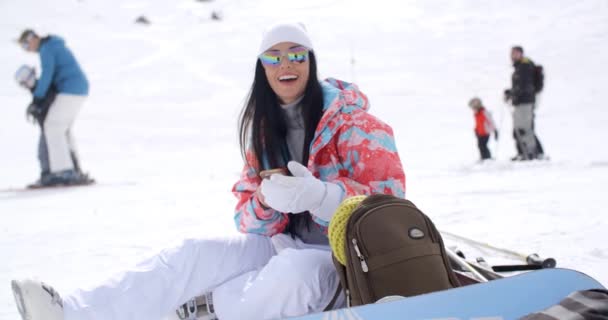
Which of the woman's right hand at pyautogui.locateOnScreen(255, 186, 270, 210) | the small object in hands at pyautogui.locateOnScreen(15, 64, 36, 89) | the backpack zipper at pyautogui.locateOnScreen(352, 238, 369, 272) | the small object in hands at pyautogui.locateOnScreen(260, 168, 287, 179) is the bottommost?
the backpack zipper at pyautogui.locateOnScreen(352, 238, 369, 272)

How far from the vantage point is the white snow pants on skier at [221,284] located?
195 centimetres

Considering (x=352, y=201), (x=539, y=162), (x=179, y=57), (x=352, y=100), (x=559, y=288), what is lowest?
(x=539, y=162)

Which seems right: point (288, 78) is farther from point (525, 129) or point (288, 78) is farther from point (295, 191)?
point (525, 129)

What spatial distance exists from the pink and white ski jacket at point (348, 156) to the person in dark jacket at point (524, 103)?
21.3ft

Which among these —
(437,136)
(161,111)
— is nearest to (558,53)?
(437,136)

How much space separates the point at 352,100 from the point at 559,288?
105cm

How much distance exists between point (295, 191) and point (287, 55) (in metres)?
0.63

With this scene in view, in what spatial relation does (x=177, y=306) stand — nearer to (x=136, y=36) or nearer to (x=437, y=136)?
(x=437, y=136)

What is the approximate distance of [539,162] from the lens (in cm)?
772

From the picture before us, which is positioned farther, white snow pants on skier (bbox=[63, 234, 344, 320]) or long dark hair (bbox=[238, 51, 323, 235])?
long dark hair (bbox=[238, 51, 323, 235])

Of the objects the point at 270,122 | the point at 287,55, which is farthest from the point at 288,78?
the point at 270,122

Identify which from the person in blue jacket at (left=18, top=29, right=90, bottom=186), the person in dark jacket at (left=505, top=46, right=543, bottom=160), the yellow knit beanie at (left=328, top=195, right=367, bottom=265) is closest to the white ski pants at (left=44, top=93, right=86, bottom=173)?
the person in blue jacket at (left=18, top=29, right=90, bottom=186)

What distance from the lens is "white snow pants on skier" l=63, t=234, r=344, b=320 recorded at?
76.7 inches

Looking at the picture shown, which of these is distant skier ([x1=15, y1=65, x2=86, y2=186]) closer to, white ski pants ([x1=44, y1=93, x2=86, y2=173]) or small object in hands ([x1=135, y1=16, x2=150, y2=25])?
white ski pants ([x1=44, y1=93, x2=86, y2=173])
